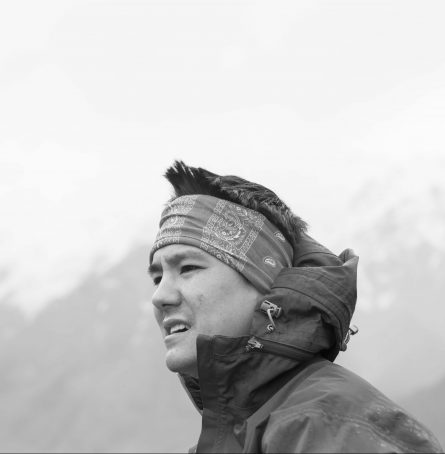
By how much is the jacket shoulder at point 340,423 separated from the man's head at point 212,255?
46cm

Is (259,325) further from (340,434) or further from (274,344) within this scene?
(340,434)

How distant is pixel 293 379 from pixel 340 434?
448 millimetres

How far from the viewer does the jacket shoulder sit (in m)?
2.18

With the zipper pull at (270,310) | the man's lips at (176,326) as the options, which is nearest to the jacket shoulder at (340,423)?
the zipper pull at (270,310)

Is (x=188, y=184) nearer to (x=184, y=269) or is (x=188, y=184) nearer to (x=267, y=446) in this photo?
(x=184, y=269)

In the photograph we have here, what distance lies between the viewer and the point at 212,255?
9.78ft

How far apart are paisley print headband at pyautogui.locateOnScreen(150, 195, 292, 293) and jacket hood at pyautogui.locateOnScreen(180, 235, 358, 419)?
0.69ft

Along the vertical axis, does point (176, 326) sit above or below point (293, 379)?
above

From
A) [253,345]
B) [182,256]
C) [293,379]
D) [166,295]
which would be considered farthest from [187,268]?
[293,379]

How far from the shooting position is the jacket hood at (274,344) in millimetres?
2621

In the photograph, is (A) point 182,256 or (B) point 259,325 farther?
(A) point 182,256

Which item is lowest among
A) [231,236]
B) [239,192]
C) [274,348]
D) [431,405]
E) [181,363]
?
[181,363]

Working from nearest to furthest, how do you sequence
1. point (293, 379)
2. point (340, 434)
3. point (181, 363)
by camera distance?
point (340, 434) < point (293, 379) < point (181, 363)

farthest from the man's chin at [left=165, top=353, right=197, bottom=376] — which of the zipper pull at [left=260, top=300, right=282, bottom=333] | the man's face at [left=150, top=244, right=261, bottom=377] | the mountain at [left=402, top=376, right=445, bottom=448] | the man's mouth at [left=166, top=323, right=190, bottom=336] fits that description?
the mountain at [left=402, top=376, right=445, bottom=448]
